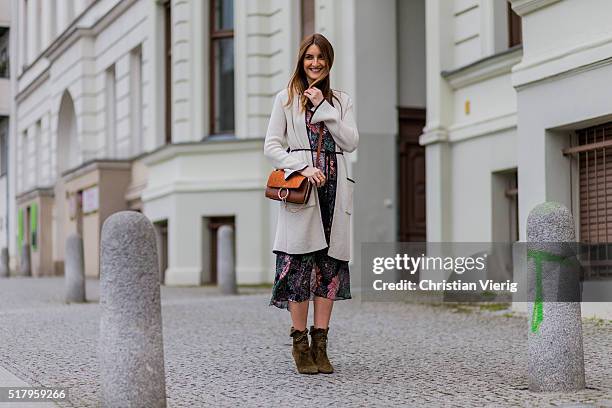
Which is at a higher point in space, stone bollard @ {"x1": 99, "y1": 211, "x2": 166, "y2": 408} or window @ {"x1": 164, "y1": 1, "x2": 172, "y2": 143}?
window @ {"x1": 164, "y1": 1, "x2": 172, "y2": 143}

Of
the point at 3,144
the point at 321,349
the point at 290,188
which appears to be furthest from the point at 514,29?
the point at 3,144

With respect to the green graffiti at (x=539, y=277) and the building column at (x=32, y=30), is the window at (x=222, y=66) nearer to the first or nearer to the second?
the green graffiti at (x=539, y=277)

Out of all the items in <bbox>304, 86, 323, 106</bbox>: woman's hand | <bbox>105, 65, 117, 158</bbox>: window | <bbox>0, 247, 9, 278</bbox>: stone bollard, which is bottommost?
<bbox>0, 247, 9, 278</bbox>: stone bollard

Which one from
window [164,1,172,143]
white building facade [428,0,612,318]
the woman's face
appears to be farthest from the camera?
window [164,1,172,143]

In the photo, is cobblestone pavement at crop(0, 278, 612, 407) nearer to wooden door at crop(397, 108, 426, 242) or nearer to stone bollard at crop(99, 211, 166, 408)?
stone bollard at crop(99, 211, 166, 408)

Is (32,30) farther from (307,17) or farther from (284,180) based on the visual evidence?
(284,180)

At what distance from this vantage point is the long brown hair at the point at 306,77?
6453 millimetres

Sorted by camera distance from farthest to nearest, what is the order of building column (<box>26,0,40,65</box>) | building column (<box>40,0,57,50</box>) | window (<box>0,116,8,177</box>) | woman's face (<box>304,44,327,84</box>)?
window (<box>0,116,8,177</box>) < building column (<box>26,0,40,65</box>) < building column (<box>40,0,57,50</box>) < woman's face (<box>304,44,327,84</box>)

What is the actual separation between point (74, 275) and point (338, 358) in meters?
7.85

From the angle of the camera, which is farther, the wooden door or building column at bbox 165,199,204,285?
building column at bbox 165,199,204,285

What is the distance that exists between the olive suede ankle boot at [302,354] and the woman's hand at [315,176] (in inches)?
35.5

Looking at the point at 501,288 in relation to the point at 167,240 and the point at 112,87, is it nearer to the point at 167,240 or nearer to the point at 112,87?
the point at 167,240

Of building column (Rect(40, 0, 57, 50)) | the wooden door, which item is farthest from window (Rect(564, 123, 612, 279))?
building column (Rect(40, 0, 57, 50))

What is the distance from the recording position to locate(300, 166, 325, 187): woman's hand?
20.4 feet
